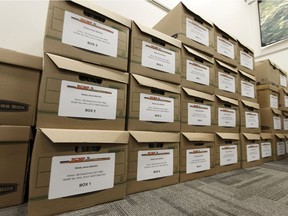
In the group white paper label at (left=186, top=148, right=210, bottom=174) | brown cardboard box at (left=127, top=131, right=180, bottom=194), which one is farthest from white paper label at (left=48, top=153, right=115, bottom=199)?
white paper label at (left=186, top=148, right=210, bottom=174)

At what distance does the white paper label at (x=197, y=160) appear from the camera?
925mm

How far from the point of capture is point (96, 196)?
2.05 ft

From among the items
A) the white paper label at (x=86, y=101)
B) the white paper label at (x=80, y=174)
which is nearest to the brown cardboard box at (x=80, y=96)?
the white paper label at (x=86, y=101)

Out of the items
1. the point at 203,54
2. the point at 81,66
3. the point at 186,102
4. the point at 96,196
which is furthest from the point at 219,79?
the point at 96,196

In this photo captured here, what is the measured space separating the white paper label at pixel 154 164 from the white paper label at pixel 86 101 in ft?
0.80

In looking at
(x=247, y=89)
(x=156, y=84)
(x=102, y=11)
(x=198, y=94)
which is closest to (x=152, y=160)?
(x=156, y=84)

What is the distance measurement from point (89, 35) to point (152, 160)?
0.61 meters

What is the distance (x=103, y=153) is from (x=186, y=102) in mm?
542

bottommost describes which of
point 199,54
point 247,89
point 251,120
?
→ point 251,120

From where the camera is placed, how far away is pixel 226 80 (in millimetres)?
1199

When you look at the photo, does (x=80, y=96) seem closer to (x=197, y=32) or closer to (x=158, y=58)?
(x=158, y=58)

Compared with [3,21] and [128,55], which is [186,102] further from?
[3,21]

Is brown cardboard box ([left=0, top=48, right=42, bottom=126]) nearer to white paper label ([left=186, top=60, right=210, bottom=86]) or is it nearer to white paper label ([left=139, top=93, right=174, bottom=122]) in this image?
white paper label ([left=139, top=93, right=174, bottom=122])

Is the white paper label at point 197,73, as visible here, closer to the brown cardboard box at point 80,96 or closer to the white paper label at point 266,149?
the brown cardboard box at point 80,96
